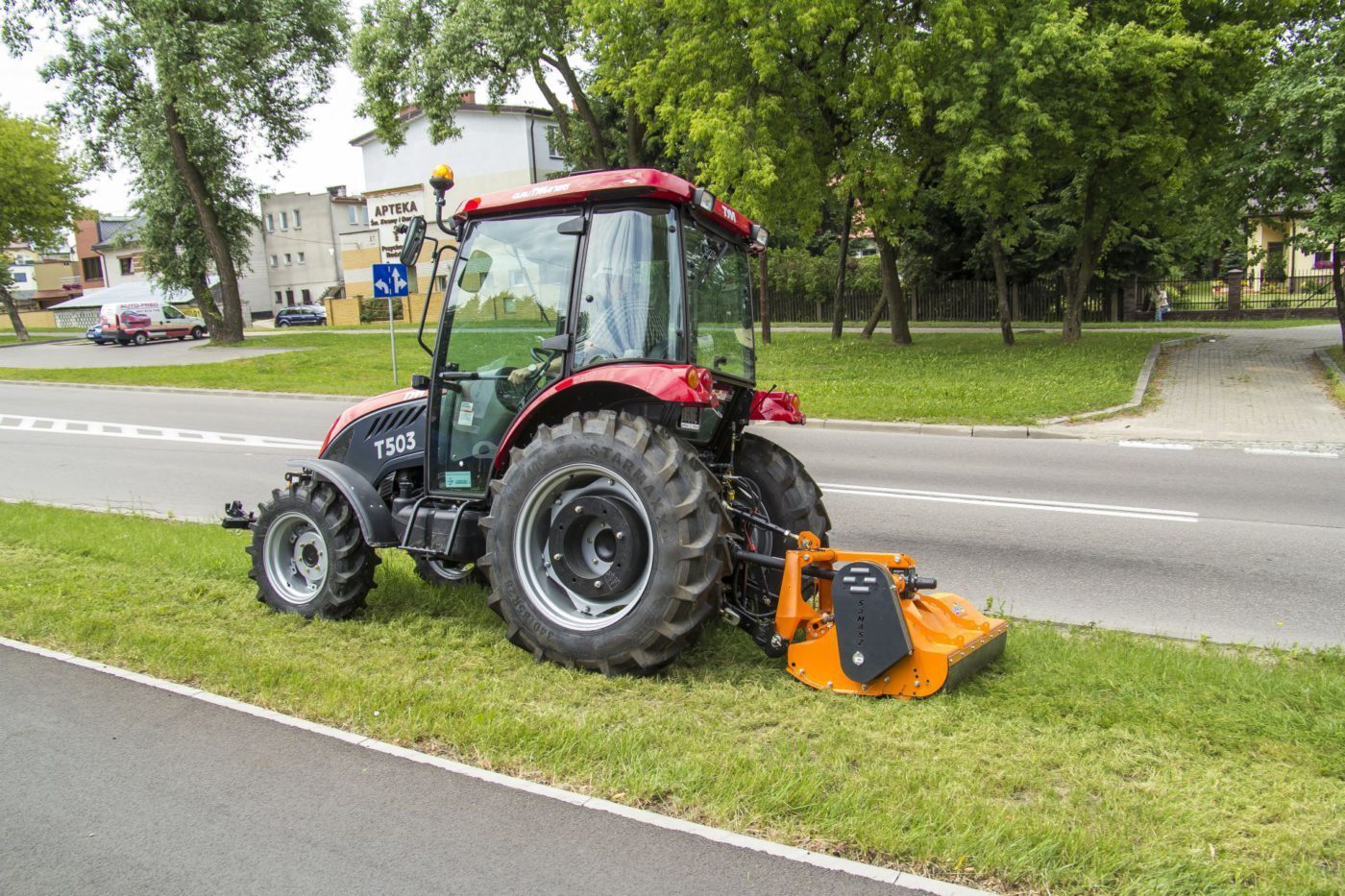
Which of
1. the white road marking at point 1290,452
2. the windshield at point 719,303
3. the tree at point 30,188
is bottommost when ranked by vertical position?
the white road marking at point 1290,452

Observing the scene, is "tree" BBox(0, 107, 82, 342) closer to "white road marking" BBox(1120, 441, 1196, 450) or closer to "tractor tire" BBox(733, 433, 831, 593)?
"white road marking" BBox(1120, 441, 1196, 450)

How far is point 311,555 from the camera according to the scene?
5922 millimetres

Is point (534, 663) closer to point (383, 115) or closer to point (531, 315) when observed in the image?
point (531, 315)

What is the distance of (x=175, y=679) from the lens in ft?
16.0

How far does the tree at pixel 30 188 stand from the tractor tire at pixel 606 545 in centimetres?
5284

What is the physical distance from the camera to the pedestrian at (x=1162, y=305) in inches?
1383

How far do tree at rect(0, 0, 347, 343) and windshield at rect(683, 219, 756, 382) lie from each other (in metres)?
30.0

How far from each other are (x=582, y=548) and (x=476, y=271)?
5.72 feet

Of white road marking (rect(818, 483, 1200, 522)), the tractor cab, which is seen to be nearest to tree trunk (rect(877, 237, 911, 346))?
white road marking (rect(818, 483, 1200, 522))

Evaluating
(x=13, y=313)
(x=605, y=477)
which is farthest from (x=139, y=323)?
(x=605, y=477)

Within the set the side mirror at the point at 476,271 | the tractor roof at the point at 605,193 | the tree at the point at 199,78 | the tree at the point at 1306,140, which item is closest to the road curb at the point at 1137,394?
the tree at the point at 1306,140

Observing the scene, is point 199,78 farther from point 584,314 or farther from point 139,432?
point 584,314

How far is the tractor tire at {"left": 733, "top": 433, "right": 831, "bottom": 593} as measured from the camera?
5.62 m

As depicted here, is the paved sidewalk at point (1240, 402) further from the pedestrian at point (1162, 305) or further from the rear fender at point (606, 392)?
the pedestrian at point (1162, 305)
